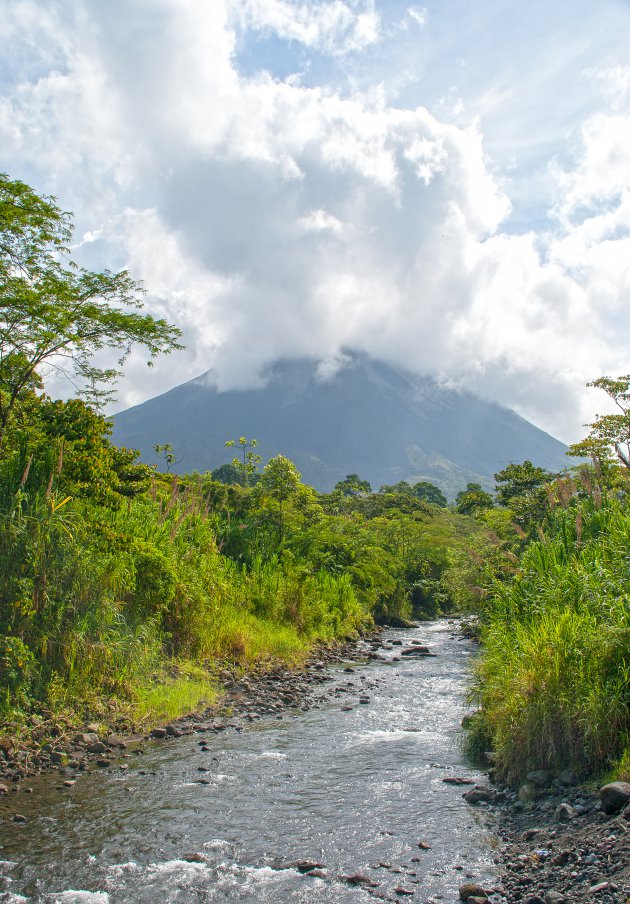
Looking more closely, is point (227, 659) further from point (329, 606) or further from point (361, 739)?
point (329, 606)

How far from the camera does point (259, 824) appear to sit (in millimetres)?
7582

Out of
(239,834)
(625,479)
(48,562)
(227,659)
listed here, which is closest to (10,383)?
(48,562)

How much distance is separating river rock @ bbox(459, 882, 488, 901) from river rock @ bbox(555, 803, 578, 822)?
149 centimetres

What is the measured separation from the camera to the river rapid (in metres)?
6.16

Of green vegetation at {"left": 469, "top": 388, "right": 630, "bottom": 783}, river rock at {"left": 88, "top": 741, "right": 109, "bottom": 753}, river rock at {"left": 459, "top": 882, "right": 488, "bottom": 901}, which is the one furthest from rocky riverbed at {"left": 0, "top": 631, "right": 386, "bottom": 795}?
river rock at {"left": 459, "top": 882, "right": 488, "bottom": 901}

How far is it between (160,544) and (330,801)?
7.58 meters

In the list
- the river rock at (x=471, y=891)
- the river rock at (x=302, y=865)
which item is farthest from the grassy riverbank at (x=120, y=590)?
the river rock at (x=471, y=891)

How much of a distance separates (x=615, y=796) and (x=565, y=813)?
0.72 metres

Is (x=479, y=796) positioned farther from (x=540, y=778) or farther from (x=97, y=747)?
(x=97, y=747)

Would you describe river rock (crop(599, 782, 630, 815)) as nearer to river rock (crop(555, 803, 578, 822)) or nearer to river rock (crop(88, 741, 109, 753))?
river rock (crop(555, 803, 578, 822))

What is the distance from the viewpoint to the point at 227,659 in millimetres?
15477

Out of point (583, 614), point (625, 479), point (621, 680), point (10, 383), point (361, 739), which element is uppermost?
point (10, 383)

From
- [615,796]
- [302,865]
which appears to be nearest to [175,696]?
[302,865]

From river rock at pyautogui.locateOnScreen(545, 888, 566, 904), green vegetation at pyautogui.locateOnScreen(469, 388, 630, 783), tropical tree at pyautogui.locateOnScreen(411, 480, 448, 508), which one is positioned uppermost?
tropical tree at pyautogui.locateOnScreen(411, 480, 448, 508)
